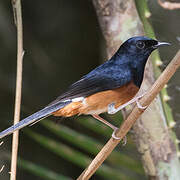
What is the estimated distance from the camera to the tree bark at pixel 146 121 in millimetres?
2646

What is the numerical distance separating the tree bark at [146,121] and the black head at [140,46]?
0.13 m

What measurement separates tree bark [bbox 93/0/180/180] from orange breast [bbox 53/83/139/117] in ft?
0.65

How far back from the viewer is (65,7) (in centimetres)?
421

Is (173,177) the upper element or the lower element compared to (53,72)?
lower

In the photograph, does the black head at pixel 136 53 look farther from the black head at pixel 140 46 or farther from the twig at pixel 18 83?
the twig at pixel 18 83

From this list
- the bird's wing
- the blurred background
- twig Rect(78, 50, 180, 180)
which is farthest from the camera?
the blurred background

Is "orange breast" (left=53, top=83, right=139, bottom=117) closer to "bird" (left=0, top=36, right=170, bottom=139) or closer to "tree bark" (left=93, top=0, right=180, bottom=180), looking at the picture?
"bird" (left=0, top=36, right=170, bottom=139)

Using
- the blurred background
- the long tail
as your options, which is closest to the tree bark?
the long tail

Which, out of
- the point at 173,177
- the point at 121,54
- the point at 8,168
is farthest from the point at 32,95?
the point at 173,177

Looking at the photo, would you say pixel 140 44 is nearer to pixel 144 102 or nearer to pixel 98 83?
pixel 98 83

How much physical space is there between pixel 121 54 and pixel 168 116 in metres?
0.48

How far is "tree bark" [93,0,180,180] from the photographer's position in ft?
8.68

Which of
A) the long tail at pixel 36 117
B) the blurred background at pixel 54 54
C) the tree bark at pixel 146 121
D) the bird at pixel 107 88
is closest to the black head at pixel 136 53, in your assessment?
the bird at pixel 107 88

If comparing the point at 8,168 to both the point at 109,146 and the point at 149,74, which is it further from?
the point at 109,146
